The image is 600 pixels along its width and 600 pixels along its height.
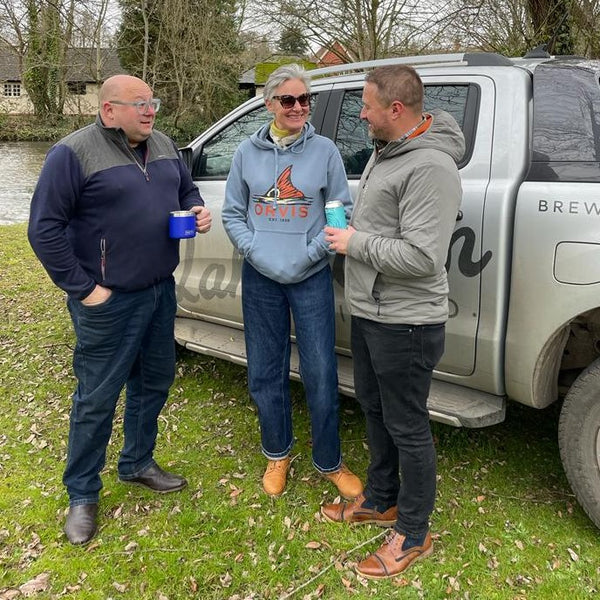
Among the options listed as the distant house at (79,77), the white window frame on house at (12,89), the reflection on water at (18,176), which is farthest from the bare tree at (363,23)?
the white window frame on house at (12,89)

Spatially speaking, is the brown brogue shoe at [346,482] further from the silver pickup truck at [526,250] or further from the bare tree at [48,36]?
the bare tree at [48,36]

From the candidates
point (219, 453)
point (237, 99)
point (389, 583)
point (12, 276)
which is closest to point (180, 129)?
point (237, 99)

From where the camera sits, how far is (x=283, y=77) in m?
2.64

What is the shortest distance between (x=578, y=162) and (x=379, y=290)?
3.38 feet

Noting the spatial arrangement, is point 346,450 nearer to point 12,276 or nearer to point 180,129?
point 12,276

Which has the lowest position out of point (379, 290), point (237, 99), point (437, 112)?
point (379, 290)

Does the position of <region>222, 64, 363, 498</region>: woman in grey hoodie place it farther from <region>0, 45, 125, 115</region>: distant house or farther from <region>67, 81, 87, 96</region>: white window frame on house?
<region>67, 81, 87, 96</region>: white window frame on house

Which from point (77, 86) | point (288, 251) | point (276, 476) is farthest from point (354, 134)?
point (77, 86)

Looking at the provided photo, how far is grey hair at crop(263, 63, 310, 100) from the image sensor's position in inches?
104

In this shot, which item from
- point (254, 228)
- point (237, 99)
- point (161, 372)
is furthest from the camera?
point (237, 99)

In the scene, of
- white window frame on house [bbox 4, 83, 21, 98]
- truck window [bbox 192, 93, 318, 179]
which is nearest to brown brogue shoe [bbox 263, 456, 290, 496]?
truck window [bbox 192, 93, 318, 179]

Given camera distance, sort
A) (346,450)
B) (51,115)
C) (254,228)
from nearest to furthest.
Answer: (254,228) → (346,450) → (51,115)

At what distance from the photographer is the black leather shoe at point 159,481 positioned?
3115mm

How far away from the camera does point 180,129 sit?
18891 millimetres
